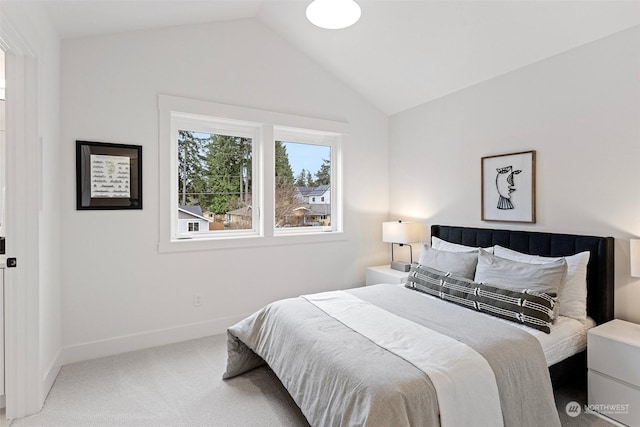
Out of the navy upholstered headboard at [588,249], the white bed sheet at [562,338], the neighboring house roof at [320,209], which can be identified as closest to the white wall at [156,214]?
the neighboring house roof at [320,209]

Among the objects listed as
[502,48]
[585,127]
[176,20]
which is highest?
[176,20]

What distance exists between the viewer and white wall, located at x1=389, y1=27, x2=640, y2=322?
7.60 feet

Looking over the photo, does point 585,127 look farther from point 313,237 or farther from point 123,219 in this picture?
point 123,219

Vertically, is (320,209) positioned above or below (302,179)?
below

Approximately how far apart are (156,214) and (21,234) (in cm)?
105

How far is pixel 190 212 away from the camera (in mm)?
3309

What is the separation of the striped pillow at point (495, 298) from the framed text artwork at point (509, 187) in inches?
33.8

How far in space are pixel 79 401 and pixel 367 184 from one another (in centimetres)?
327

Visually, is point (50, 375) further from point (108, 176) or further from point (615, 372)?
point (615, 372)

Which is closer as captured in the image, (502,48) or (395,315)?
(395,315)

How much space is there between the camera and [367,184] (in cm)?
419

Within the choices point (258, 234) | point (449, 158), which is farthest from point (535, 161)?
point (258, 234)
